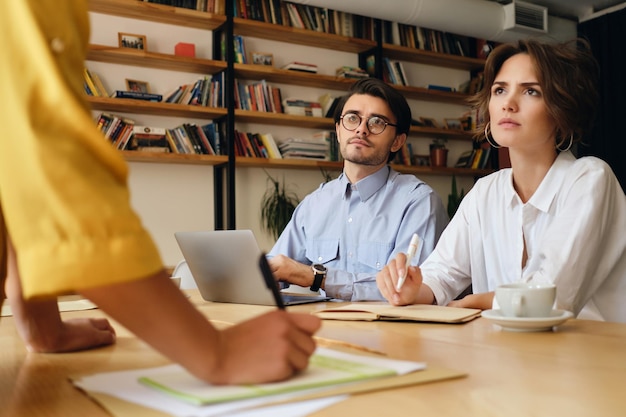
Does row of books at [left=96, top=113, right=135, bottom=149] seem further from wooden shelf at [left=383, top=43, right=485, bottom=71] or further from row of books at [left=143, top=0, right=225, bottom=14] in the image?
wooden shelf at [left=383, top=43, right=485, bottom=71]

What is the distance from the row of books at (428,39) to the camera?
5.20 meters

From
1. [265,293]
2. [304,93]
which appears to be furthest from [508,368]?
[304,93]

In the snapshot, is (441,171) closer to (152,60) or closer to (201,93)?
(201,93)

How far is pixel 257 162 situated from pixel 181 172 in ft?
1.87

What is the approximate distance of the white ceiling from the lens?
5.64 meters

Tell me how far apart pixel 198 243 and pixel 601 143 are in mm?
5236

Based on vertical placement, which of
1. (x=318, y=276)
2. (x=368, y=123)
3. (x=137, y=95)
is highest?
(x=137, y=95)

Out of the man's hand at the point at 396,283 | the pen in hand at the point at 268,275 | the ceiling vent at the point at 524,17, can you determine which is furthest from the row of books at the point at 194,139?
the pen in hand at the point at 268,275

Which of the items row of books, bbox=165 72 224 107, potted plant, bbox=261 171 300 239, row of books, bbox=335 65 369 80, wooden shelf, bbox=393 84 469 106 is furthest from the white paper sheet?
wooden shelf, bbox=393 84 469 106

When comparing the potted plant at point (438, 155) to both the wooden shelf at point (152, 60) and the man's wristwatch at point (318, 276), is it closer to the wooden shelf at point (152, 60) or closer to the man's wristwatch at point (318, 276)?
the wooden shelf at point (152, 60)

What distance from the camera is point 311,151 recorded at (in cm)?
462

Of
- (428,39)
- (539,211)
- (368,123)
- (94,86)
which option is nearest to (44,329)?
(539,211)

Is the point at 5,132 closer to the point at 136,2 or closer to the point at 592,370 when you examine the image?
the point at 592,370

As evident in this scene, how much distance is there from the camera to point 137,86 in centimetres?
416
